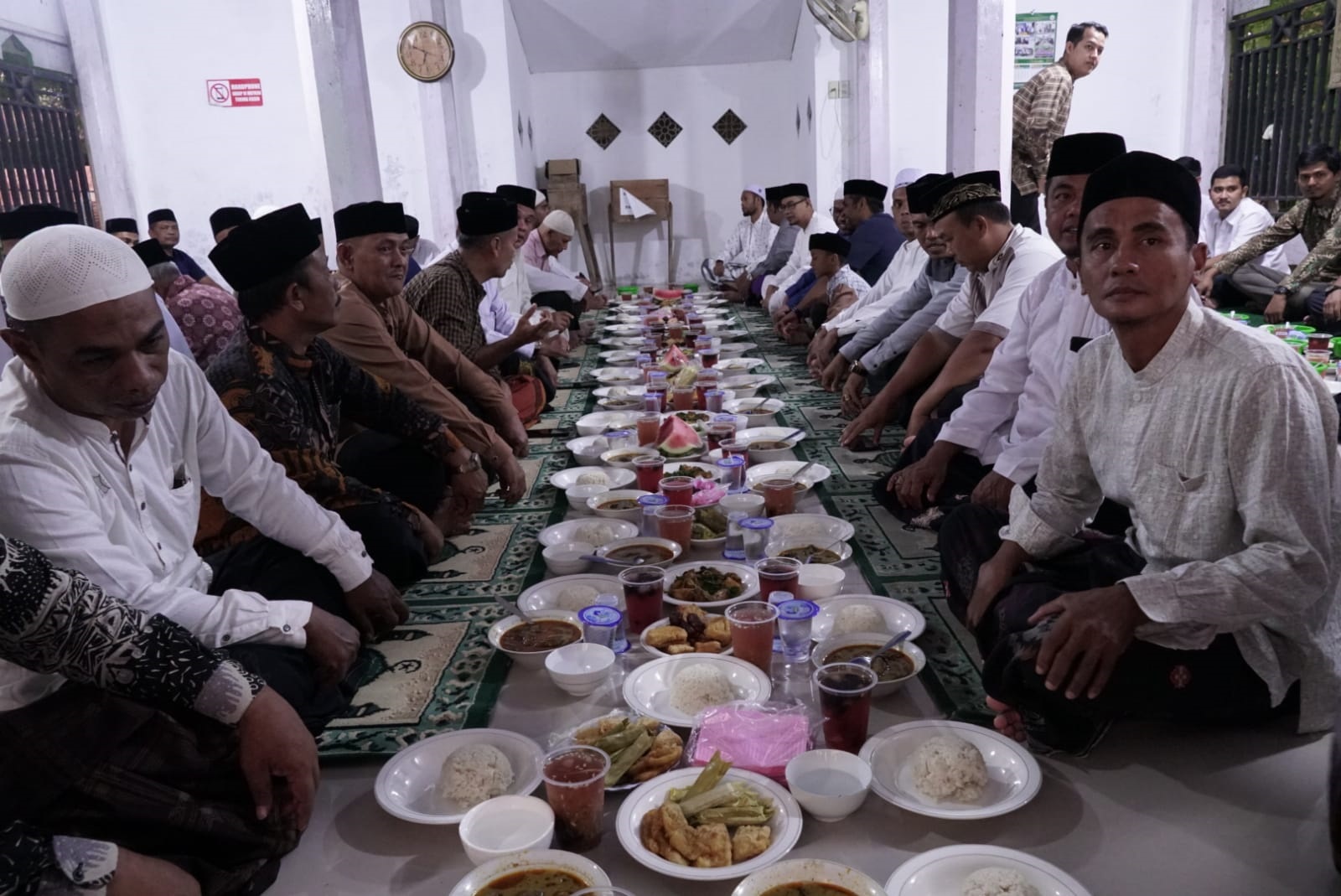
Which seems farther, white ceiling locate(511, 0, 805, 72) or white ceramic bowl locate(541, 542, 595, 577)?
white ceiling locate(511, 0, 805, 72)

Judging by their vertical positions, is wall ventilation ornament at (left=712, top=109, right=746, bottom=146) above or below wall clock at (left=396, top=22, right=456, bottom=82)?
below

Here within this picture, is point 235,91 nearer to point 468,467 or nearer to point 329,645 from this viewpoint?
point 468,467

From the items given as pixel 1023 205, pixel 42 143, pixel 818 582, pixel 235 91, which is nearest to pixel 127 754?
pixel 818 582

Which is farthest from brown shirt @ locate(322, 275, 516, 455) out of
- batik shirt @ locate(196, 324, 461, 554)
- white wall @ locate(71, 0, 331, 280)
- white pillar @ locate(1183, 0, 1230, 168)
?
white pillar @ locate(1183, 0, 1230, 168)

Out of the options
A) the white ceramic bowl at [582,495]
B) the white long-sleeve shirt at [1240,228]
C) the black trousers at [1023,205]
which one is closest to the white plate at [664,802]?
the white ceramic bowl at [582,495]

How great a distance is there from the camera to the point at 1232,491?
164 cm

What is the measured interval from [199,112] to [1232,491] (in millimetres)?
9528

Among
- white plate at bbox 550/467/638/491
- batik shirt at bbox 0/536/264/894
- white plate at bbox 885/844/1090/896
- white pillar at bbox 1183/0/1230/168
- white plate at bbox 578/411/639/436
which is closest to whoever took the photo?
batik shirt at bbox 0/536/264/894

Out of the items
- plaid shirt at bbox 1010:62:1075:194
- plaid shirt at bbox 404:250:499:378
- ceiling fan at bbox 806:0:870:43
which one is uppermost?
ceiling fan at bbox 806:0:870:43

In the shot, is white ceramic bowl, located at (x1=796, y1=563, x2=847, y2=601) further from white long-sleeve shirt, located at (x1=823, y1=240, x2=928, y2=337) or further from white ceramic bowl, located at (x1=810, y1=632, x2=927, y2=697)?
white long-sleeve shirt, located at (x1=823, y1=240, x2=928, y2=337)

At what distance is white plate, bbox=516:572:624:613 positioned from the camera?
248 cm

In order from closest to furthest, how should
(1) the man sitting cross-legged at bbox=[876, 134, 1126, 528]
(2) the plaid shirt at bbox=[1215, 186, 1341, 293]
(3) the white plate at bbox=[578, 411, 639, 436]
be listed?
(1) the man sitting cross-legged at bbox=[876, 134, 1126, 528] < (3) the white plate at bbox=[578, 411, 639, 436] < (2) the plaid shirt at bbox=[1215, 186, 1341, 293]

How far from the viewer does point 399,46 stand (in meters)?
8.12

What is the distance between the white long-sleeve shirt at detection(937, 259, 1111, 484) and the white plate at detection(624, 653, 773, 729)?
100 centimetres
